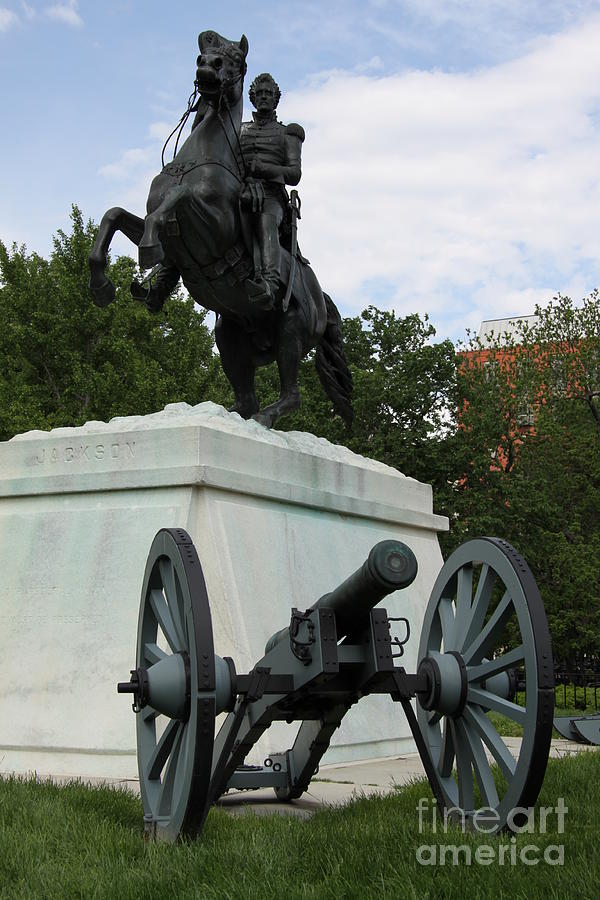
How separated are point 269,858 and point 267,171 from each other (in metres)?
6.48

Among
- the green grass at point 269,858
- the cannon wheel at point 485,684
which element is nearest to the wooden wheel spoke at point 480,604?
the cannon wheel at point 485,684

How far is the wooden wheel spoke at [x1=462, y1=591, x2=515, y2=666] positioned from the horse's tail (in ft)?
19.0

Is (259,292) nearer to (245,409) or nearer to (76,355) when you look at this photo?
(245,409)

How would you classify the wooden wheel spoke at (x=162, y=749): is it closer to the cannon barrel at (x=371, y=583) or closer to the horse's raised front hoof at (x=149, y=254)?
the cannon barrel at (x=371, y=583)

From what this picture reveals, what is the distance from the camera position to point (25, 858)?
3.80m

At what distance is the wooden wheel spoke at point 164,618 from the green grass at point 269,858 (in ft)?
2.52

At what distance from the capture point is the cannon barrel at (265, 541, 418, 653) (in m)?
3.83

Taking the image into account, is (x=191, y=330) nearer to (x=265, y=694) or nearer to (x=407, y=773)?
(x=407, y=773)

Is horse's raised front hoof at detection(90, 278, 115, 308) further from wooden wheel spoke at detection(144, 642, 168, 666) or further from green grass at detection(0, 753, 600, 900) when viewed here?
green grass at detection(0, 753, 600, 900)

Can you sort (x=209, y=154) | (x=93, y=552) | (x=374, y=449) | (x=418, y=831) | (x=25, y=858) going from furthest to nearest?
1. (x=374, y=449)
2. (x=209, y=154)
3. (x=93, y=552)
4. (x=418, y=831)
5. (x=25, y=858)

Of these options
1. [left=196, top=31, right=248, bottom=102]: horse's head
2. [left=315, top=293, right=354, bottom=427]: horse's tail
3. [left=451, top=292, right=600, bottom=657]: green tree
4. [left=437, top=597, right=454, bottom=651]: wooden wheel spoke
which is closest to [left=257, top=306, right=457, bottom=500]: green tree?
[left=451, top=292, right=600, bottom=657]: green tree

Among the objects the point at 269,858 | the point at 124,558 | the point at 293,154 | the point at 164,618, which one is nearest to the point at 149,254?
the point at 293,154

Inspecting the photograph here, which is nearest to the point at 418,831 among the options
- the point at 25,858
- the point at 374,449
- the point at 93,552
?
the point at 25,858

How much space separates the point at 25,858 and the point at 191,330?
2627 cm
